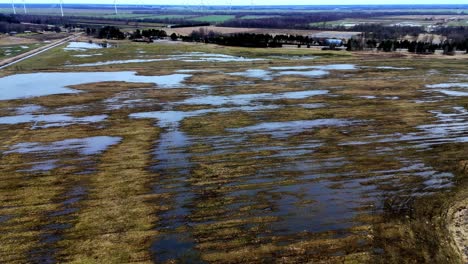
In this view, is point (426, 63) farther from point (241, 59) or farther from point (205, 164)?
point (205, 164)

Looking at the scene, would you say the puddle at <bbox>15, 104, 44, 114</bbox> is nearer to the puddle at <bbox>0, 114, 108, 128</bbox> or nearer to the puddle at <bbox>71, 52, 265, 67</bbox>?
the puddle at <bbox>0, 114, 108, 128</bbox>

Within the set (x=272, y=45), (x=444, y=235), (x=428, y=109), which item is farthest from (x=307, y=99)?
(x=272, y=45)

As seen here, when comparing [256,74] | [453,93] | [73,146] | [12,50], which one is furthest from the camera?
[12,50]

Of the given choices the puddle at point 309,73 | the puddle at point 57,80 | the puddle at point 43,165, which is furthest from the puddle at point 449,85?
the puddle at point 43,165

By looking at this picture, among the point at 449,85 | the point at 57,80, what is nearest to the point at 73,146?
the point at 57,80

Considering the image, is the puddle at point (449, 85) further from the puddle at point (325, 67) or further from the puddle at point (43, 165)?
the puddle at point (43, 165)

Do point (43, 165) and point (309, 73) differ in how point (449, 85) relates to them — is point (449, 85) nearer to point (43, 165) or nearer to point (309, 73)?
point (309, 73)
